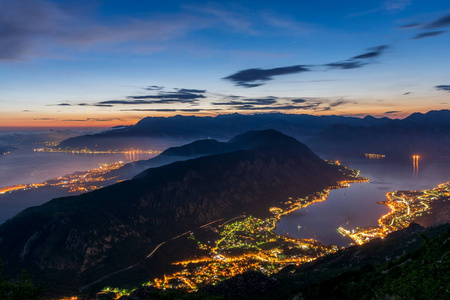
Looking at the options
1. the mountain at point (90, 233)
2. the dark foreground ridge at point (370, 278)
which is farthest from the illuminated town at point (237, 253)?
the dark foreground ridge at point (370, 278)

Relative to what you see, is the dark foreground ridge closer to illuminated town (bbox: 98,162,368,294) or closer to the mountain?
illuminated town (bbox: 98,162,368,294)

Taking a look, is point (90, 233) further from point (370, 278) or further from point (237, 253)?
point (370, 278)

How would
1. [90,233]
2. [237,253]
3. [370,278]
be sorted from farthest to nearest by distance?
1. [90,233]
2. [237,253]
3. [370,278]

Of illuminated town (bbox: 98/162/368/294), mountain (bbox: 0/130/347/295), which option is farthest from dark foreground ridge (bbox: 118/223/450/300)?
mountain (bbox: 0/130/347/295)

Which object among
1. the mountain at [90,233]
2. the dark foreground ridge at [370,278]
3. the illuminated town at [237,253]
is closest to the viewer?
the dark foreground ridge at [370,278]

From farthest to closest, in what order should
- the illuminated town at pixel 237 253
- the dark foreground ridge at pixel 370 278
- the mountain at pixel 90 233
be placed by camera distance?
the mountain at pixel 90 233, the illuminated town at pixel 237 253, the dark foreground ridge at pixel 370 278

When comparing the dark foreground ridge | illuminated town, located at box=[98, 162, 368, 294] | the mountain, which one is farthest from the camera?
the mountain

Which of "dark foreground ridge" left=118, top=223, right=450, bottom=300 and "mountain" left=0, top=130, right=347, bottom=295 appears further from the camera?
"mountain" left=0, top=130, right=347, bottom=295

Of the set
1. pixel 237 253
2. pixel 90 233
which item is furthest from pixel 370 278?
pixel 90 233

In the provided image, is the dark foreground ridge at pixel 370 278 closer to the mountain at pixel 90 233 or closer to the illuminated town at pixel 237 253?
the illuminated town at pixel 237 253
